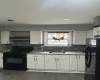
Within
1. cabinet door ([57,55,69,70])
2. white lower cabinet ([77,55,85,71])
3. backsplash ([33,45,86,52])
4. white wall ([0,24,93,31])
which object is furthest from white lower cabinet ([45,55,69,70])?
white wall ([0,24,93,31])

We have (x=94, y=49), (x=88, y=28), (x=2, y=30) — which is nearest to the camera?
(x=94, y=49)

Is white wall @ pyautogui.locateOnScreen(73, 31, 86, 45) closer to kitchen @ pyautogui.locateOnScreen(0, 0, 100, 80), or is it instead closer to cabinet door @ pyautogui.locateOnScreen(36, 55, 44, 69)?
kitchen @ pyautogui.locateOnScreen(0, 0, 100, 80)

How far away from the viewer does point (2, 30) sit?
6176 mm

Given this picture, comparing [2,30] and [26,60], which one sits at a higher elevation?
[2,30]

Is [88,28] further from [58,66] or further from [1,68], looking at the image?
[1,68]

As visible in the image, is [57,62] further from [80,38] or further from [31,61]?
[80,38]

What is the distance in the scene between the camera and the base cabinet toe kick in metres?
5.27

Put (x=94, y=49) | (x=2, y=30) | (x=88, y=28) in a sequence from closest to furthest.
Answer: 1. (x=94, y=49)
2. (x=88, y=28)
3. (x=2, y=30)

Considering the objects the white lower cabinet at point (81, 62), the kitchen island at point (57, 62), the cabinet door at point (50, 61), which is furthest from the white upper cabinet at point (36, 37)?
the white lower cabinet at point (81, 62)

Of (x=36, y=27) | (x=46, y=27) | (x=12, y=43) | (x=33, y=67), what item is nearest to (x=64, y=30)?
(x=46, y=27)

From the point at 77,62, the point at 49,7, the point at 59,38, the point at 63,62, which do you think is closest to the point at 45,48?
the point at 59,38

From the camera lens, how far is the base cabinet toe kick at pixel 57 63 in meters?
5.27

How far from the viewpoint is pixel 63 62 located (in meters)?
5.31

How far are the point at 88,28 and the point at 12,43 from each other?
12.0 ft
